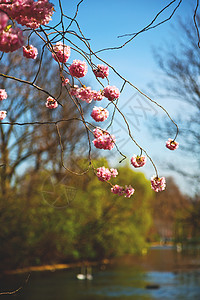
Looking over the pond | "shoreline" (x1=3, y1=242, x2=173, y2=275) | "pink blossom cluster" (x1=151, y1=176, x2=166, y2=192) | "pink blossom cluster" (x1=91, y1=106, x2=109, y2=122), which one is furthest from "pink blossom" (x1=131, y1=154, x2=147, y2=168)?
"shoreline" (x1=3, y1=242, x2=173, y2=275)

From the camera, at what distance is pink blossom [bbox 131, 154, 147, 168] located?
8.50 ft

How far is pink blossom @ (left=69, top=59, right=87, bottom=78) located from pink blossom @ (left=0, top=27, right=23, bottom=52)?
1.01 meters

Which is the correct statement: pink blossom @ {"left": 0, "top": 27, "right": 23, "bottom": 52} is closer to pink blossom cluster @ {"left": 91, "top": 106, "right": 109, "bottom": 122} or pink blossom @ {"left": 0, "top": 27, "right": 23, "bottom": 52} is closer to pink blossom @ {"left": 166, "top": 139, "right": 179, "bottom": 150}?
pink blossom cluster @ {"left": 91, "top": 106, "right": 109, "bottom": 122}

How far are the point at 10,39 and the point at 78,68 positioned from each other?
1061mm

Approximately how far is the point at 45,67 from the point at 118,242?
32.6 ft

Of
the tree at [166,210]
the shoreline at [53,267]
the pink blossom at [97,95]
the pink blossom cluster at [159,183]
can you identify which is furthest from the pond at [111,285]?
the tree at [166,210]

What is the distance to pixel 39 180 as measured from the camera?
1528 cm

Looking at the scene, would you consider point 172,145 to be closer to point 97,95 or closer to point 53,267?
point 97,95

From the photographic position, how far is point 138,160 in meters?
2.62

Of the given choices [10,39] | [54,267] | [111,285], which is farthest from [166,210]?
[10,39]

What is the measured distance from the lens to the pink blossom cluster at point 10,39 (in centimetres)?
147

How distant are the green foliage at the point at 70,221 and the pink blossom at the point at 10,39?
32.0ft

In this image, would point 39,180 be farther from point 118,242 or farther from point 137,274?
point 118,242

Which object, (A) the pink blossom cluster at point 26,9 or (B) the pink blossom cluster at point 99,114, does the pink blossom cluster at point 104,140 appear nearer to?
(B) the pink blossom cluster at point 99,114
